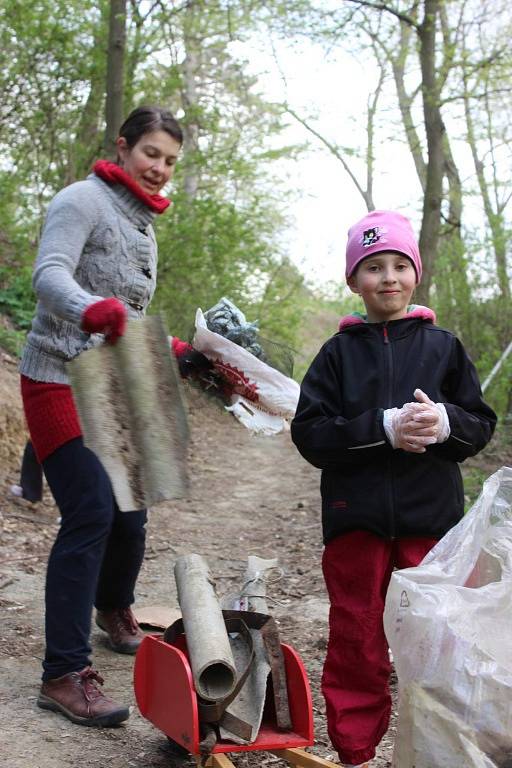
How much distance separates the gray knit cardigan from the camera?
2932mm

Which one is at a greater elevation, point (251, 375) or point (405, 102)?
point (405, 102)

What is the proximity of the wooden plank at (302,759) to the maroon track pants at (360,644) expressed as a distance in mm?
113

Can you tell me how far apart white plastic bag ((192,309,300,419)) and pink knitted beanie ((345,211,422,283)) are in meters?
0.48

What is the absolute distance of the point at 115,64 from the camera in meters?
8.16

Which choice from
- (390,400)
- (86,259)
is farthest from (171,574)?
(390,400)

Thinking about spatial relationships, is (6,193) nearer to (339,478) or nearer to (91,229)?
(91,229)

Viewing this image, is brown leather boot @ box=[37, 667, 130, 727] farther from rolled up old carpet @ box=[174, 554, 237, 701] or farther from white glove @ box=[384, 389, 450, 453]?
white glove @ box=[384, 389, 450, 453]

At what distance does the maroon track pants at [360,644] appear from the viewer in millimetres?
2494

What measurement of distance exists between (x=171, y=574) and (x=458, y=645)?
3264mm

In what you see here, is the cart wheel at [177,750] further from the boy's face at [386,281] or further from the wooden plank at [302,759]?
the boy's face at [386,281]

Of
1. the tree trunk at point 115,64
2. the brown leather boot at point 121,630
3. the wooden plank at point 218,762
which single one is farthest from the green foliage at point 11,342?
the wooden plank at point 218,762

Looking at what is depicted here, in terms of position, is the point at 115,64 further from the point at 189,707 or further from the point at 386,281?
the point at 189,707

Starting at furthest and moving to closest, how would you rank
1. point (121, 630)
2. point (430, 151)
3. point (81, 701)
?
point (430, 151) → point (121, 630) → point (81, 701)

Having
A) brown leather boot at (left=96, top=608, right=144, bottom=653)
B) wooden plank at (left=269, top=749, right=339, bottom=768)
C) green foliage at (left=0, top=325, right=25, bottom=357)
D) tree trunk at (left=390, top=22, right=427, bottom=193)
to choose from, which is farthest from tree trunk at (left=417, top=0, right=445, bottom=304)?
wooden plank at (left=269, top=749, right=339, bottom=768)
